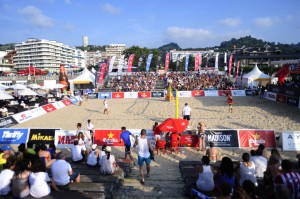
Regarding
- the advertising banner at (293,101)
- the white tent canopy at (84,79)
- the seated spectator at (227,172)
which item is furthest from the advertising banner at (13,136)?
the white tent canopy at (84,79)

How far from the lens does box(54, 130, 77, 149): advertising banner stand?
11.9 metres

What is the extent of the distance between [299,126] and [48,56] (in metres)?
148

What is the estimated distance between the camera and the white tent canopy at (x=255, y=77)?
3194cm

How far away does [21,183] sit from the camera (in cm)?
519

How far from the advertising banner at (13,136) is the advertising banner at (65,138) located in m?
1.68

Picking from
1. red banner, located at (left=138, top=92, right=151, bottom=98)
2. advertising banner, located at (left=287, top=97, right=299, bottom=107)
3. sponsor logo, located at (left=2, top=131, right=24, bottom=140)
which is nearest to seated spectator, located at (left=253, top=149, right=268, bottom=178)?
sponsor logo, located at (left=2, top=131, right=24, bottom=140)

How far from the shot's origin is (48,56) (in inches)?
5679

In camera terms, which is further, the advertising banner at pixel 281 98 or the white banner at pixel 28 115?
the advertising banner at pixel 281 98

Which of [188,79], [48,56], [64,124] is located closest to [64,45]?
[48,56]

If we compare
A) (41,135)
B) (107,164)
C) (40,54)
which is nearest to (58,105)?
(41,135)

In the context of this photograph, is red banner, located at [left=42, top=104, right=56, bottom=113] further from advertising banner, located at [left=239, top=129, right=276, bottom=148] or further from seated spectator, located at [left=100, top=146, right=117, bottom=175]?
advertising banner, located at [left=239, top=129, right=276, bottom=148]

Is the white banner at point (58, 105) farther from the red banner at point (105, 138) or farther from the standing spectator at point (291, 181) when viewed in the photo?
the standing spectator at point (291, 181)

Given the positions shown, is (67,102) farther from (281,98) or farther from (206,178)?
(206,178)

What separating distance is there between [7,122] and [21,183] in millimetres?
13112
